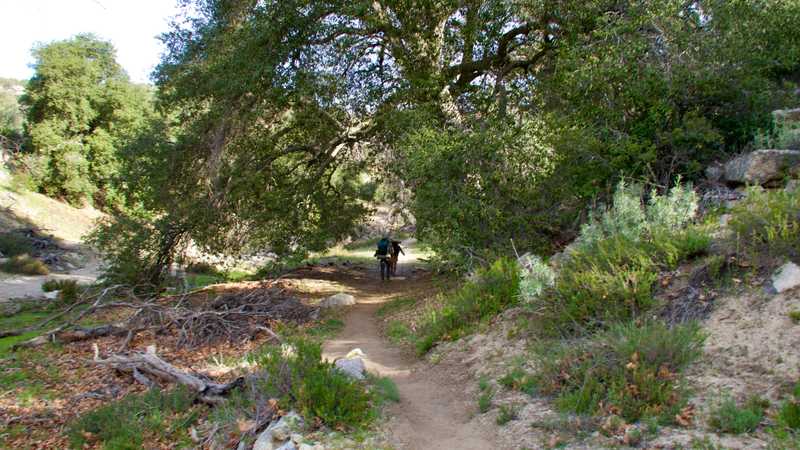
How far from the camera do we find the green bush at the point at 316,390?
210 inches

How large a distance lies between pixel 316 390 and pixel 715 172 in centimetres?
737

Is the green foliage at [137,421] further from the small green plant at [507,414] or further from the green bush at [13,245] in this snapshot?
the green bush at [13,245]

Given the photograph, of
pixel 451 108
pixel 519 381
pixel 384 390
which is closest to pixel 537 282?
pixel 519 381

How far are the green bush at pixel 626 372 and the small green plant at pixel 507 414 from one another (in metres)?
0.38

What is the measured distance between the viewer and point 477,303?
8.55m

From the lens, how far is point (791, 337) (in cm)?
493

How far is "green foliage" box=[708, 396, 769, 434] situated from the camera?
4.08 meters

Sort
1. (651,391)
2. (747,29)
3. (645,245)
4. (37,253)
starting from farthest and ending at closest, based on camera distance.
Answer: (37,253) → (747,29) → (645,245) → (651,391)

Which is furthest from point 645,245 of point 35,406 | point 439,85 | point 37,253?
point 37,253

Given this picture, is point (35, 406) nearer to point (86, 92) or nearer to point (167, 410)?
point (167, 410)

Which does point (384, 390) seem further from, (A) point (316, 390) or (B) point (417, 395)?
(A) point (316, 390)

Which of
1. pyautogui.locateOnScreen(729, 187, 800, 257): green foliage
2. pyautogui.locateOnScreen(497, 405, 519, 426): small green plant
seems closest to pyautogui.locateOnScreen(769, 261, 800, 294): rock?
pyautogui.locateOnScreen(729, 187, 800, 257): green foliage

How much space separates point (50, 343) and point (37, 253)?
19.7 m

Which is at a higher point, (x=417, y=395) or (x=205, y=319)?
(x=205, y=319)
